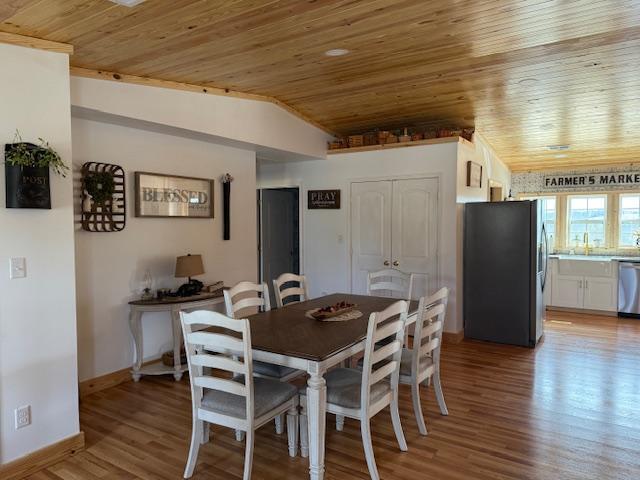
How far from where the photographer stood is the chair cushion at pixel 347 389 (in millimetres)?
2457

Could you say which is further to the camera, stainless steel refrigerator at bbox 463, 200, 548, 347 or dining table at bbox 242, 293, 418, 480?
stainless steel refrigerator at bbox 463, 200, 548, 347

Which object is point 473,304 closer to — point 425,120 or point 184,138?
point 425,120

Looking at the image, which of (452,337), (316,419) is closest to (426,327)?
(316,419)

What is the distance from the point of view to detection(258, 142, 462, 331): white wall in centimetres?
508

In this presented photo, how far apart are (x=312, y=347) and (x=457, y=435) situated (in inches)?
51.1

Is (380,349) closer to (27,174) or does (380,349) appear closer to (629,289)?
(27,174)

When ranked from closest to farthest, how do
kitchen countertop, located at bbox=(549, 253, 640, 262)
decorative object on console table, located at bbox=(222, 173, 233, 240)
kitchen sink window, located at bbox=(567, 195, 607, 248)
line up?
1. decorative object on console table, located at bbox=(222, 173, 233, 240)
2. kitchen countertop, located at bbox=(549, 253, 640, 262)
3. kitchen sink window, located at bbox=(567, 195, 607, 248)

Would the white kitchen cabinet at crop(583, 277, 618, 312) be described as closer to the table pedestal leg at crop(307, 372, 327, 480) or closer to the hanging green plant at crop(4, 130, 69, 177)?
the table pedestal leg at crop(307, 372, 327, 480)

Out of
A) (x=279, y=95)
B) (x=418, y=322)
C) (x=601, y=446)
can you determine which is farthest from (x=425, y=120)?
(x=601, y=446)

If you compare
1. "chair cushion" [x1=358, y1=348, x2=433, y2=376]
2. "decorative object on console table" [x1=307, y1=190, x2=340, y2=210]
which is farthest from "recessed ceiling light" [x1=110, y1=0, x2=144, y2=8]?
"decorative object on console table" [x1=307, y1=190, x2=340, y2=210]

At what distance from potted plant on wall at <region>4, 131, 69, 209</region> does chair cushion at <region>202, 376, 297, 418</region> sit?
1.45 meters

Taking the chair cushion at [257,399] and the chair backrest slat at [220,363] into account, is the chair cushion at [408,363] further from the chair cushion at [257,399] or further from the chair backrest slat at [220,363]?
the chair backrest slat at [220,363]

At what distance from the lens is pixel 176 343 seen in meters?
3.83

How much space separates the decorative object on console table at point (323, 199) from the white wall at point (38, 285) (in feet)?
11.8
